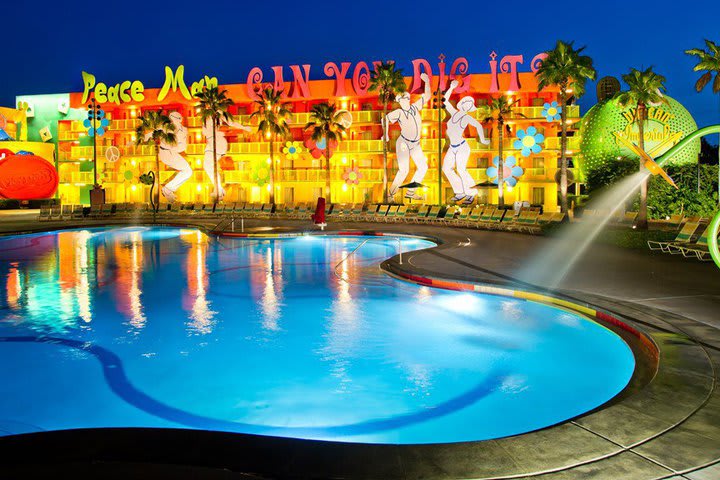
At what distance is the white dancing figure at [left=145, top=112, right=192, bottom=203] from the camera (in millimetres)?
50625

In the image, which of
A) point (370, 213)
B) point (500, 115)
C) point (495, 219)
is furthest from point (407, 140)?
point (495, 219)

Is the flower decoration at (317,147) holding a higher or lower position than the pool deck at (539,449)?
higher

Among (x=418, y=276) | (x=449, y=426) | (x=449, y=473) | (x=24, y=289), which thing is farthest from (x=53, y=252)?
(x=449, y=473)

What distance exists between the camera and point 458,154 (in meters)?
43.8

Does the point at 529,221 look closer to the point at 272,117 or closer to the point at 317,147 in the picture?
the point at 317,147

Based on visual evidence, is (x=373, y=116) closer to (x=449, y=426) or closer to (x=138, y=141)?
(x=138, y=141)

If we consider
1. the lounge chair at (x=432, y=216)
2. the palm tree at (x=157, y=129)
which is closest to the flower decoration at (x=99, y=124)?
the palm tree at (x=157, y=129)

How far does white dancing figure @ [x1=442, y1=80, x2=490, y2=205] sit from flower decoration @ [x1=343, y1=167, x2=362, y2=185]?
6.57m

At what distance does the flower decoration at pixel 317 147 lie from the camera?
153 feet

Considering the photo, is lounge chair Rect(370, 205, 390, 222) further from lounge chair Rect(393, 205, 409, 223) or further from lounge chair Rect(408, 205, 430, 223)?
lounge chair Rect(408, 205, 430, 223)

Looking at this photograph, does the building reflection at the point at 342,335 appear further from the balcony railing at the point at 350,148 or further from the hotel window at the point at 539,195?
the hotel window at the point at 539,195

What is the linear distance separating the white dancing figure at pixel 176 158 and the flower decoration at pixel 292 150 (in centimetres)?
837

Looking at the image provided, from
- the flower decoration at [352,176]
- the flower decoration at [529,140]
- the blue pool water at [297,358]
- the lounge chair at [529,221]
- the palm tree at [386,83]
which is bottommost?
the blue pool water at [297,358]

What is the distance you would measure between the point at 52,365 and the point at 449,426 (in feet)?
17.7
